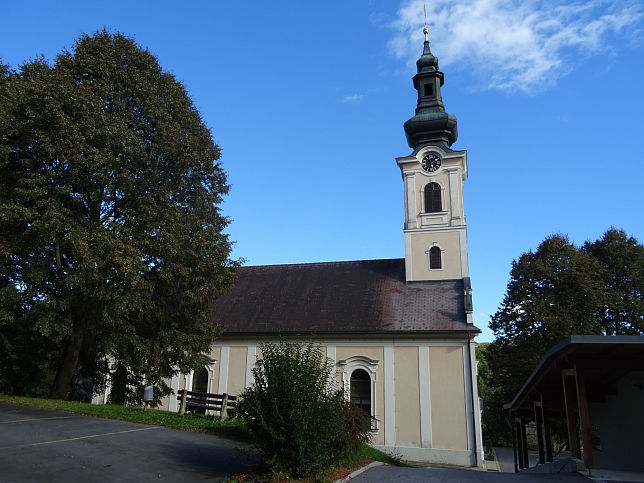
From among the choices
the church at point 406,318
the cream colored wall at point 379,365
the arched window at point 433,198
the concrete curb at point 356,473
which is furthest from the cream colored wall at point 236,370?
the concrete curb at point 356,473

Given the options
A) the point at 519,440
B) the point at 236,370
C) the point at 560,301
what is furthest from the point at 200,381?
the point at 560,301

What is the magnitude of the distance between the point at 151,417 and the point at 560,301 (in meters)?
22.7

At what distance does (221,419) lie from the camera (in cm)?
1677

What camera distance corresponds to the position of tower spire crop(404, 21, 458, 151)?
2692 centimetres

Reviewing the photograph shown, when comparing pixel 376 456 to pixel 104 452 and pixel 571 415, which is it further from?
pixel 104 452

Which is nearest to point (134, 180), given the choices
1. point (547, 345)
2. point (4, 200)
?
point (4, 200)

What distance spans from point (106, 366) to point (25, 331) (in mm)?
4181

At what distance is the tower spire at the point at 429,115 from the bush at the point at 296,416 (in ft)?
65.6

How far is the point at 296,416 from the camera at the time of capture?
870cm

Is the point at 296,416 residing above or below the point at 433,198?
below

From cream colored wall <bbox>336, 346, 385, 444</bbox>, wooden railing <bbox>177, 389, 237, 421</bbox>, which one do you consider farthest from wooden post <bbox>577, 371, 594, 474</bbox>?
cream colored wall <bbox>336, 346, 385, 444</bbox>

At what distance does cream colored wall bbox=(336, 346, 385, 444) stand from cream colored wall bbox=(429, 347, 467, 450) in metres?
2.09

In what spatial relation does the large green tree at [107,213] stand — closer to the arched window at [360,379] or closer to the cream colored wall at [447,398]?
the arched window at [360,379]

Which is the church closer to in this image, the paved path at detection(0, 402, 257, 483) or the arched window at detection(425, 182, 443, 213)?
the arched window at detection(425, 182, 443, 213)
